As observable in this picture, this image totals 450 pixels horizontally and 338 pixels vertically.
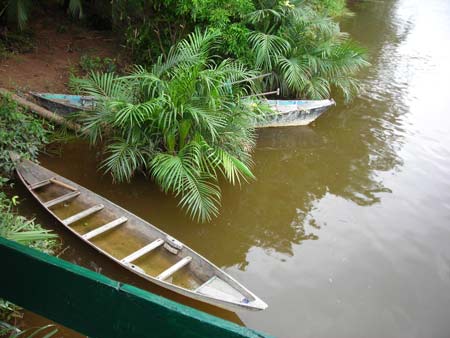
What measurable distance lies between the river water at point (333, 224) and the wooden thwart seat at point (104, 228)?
210mm

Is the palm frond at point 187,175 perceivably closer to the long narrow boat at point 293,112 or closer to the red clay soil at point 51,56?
the long narrow boat at point 293,112

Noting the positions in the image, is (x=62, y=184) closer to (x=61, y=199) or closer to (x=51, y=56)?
(x=61, y=199)

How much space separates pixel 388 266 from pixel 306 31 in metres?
5.09

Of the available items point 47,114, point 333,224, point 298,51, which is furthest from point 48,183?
point 298,51

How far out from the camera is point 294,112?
24.6ft

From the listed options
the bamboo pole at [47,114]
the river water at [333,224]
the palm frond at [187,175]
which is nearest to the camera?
the river water at [333,224]

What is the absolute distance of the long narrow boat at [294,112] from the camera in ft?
24.4

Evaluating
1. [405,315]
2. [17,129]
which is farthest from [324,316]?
[17,129]

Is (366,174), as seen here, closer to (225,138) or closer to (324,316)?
(225,138)

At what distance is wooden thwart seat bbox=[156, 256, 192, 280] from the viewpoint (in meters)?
3.73

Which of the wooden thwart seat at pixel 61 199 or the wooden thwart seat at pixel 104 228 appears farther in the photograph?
the wooden thwart seat at pixel 61 199

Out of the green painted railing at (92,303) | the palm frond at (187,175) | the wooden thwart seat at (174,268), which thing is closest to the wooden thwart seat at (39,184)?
the palm frond at (187,175)

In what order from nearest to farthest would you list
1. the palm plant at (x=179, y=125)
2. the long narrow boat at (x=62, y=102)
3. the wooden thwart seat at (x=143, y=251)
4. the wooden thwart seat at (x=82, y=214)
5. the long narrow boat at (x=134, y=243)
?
1. the long narrow boat at (x=134, y=243)
2. the wooden thwart seat at (x=143, y=251)
3. the wooden thwart seat at (x=82, y=214)
4. the palm plant at (x=179, y=125)
5. the long narrow boat at (x=62, y=102)

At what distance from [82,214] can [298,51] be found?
17.4 ft
